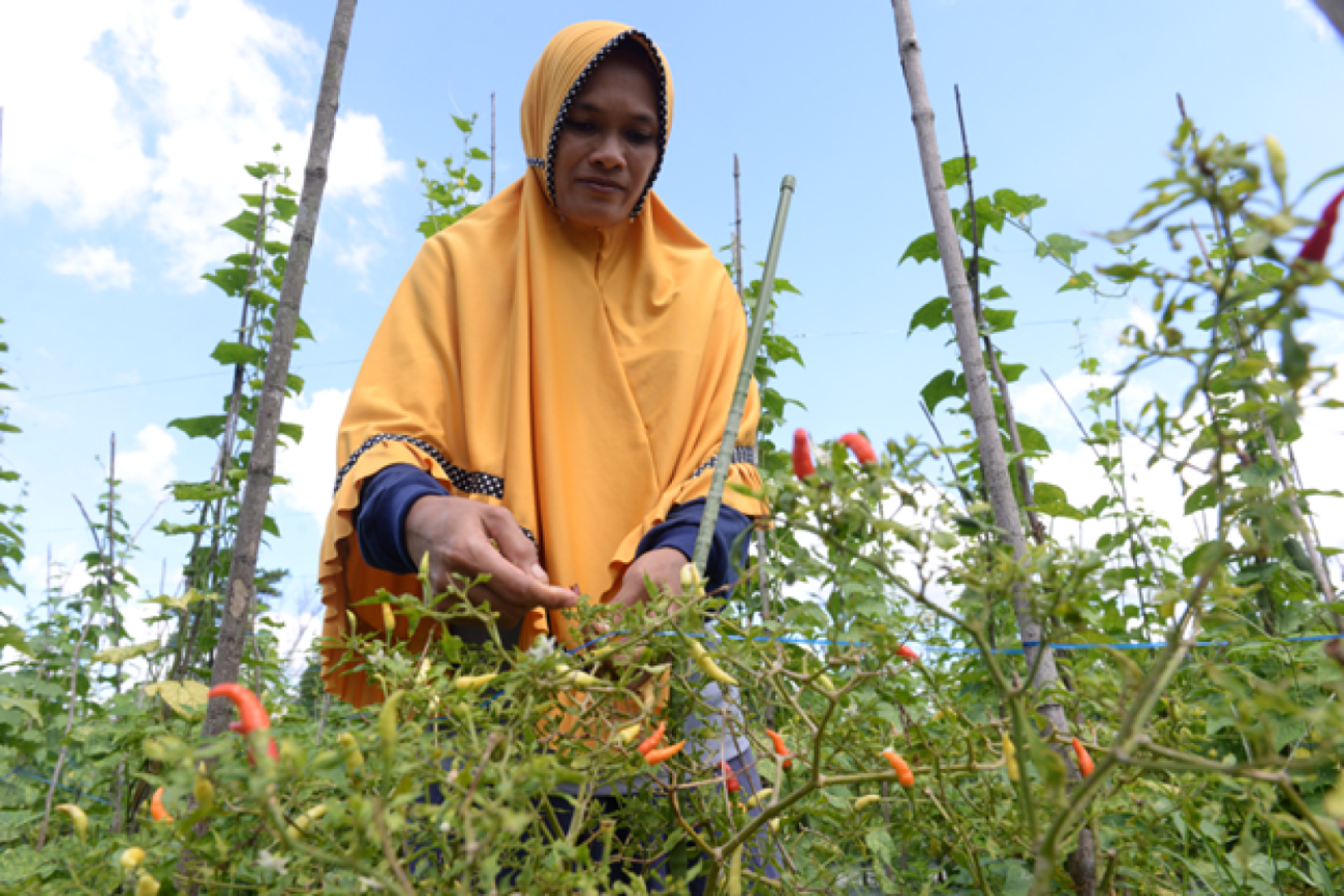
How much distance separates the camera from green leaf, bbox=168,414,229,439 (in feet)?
10.3

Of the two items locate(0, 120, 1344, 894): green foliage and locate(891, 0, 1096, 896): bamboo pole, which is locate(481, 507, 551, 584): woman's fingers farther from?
locate(891, 0, 1096, 896): bamboo pole

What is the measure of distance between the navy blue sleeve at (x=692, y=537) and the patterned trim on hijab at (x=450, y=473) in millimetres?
223

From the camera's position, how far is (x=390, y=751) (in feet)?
1.68

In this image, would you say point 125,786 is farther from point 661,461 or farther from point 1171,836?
point 1171,836

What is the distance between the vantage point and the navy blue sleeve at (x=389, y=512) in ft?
4.16

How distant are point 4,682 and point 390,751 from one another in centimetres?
278

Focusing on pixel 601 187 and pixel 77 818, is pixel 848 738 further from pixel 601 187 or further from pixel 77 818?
pixel 601 187

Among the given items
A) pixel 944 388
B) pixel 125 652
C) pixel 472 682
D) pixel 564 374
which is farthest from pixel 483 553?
pixel 125 652

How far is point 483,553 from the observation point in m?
1.16

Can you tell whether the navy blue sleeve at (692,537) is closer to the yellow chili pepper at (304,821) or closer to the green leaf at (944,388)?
the yellow chili pepper at (304,821)

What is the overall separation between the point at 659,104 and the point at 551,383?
600mm

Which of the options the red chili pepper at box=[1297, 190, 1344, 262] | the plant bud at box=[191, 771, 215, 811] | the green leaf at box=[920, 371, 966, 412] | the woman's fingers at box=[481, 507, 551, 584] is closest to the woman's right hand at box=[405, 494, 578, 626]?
the woman's fingers at box=[481, 507, 551, 584]

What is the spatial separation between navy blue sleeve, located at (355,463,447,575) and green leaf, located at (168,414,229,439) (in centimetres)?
214

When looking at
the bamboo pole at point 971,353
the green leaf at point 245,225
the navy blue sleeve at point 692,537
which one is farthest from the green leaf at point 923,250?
the green leaf at point 245,225
